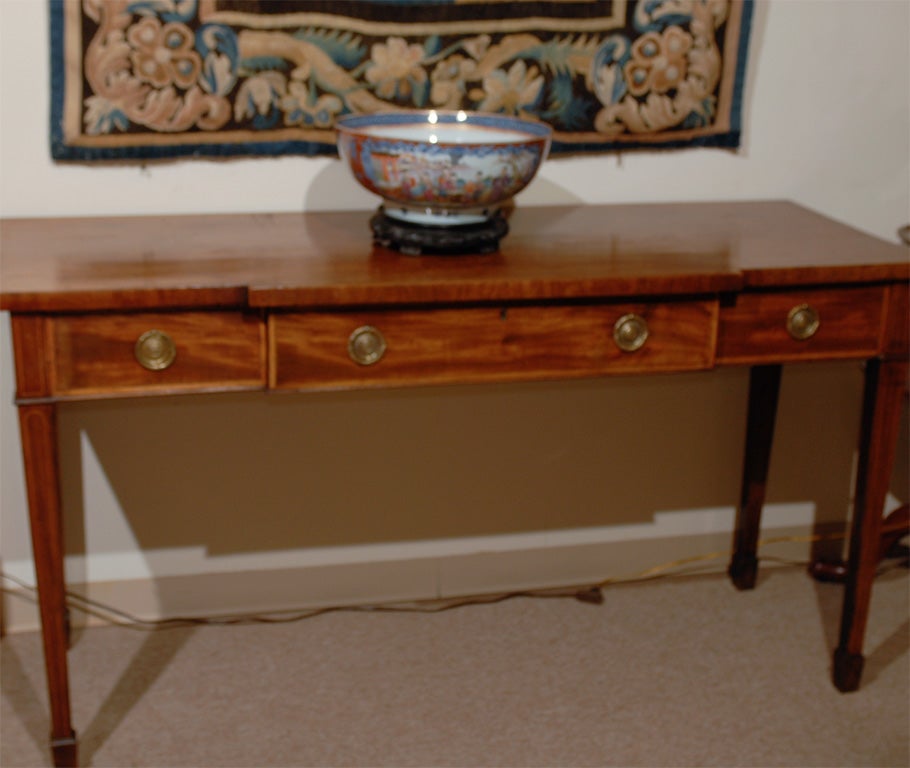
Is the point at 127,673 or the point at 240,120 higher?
the point at 240,120

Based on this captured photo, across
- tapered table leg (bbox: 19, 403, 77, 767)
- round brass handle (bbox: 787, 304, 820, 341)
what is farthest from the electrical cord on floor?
round brass handle (bbox: 787, 304, 820, 341)

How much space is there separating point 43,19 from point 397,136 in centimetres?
55

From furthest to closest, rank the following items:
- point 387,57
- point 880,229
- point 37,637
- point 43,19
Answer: point 880,229
point 37,637
point 387,57
point 43,19

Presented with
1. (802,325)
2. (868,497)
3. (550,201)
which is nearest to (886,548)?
(868,497)

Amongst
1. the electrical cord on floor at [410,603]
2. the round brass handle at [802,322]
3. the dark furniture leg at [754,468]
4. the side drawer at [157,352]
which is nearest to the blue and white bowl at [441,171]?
the side drawer at [157,352]

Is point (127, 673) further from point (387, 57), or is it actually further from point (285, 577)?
point (387, 57)

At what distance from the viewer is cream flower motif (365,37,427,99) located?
1.86 metres

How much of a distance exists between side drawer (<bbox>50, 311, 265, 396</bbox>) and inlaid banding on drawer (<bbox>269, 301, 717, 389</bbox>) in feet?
0.13

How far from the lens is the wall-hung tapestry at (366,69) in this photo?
178 centimetres

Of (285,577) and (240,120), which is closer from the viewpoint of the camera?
(240,120)

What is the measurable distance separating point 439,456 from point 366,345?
0.63 metres

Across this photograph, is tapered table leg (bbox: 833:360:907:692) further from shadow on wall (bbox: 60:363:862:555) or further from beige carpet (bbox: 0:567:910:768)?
shadow on wall (bbox: 60:363:862:555)

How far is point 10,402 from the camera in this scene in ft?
6.33

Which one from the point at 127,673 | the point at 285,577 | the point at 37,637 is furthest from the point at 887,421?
the point at 37,637
